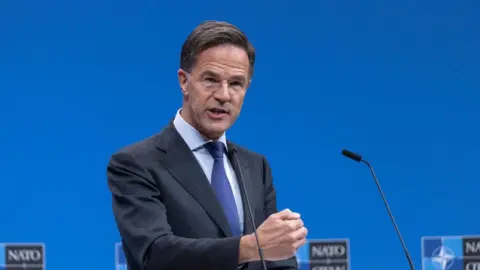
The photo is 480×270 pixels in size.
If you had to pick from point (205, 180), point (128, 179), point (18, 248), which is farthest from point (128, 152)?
point (18, 248)

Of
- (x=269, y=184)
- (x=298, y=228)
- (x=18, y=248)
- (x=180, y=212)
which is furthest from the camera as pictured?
(x=18, y=248)

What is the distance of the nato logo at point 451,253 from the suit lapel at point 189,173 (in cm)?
241

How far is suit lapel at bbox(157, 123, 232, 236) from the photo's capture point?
1.92m

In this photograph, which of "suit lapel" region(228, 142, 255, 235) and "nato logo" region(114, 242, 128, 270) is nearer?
"suit lapel" region(228, 142, 255, 235)

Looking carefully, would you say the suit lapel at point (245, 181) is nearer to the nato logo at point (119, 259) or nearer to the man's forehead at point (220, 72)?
the man's forehead at point (220, 72)

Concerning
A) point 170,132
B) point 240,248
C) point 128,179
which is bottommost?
point 240,248

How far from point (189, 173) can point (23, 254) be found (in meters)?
2.24

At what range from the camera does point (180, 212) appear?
1919 mm

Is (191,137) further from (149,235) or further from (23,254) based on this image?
(23,254)

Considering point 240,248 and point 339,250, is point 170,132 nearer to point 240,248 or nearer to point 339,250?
point 240,248

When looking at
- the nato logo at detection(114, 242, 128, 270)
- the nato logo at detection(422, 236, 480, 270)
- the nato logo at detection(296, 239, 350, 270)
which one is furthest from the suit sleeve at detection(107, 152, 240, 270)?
the nato logo at detection(422, 236, 480, 270)

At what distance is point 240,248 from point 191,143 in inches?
14.9

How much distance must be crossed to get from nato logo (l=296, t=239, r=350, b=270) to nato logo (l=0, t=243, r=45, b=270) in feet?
4.26

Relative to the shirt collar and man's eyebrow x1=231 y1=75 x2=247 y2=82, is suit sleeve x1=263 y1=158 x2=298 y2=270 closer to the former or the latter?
the shirt collar
